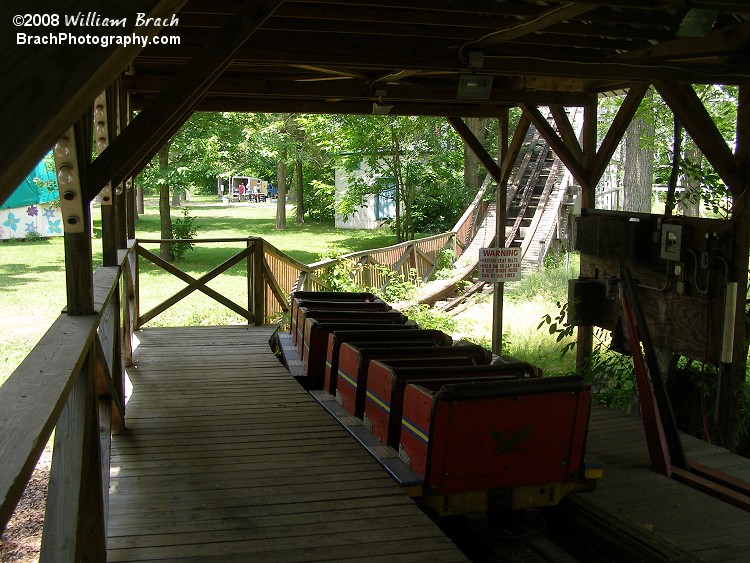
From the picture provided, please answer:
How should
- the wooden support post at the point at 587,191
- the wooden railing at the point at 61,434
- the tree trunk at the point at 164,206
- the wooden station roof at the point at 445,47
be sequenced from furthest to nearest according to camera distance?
the tree trunk at the point at 164,206, the wooden support post at the point at 587,191, the wooden station roof at the point at 445,47, the wooden railing at the point at 61,434

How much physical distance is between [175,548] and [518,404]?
1.91 meters

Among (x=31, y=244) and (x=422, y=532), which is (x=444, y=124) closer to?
(x=31, y=244)

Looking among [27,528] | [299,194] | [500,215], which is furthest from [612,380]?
[299,194]

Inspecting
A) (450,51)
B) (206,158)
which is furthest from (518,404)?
(206,158)

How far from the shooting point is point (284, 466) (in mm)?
4848

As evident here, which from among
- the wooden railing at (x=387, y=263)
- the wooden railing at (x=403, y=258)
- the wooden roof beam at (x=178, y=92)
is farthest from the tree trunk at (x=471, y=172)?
the wooden roof beam at (x=178, y=92)

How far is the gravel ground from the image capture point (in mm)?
5336

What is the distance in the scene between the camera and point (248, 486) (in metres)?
4.52

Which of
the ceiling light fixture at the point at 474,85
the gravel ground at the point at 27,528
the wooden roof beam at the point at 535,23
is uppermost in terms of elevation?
the wooden roof beam at the point at 535,23

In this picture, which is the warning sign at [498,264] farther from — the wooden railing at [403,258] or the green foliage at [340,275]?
the green foliage at [340,275]

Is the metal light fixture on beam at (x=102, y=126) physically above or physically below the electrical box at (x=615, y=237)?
above

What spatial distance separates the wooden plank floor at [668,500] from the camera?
428 cm

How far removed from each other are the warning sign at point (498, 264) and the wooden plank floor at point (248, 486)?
2630mm

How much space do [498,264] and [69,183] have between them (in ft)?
18.3
